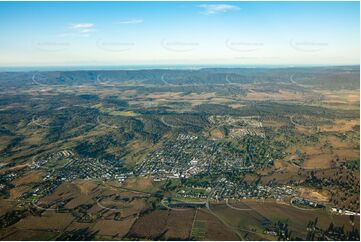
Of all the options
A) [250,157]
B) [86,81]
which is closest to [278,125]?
[250,157]

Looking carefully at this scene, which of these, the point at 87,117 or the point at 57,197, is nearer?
the point at 57,197

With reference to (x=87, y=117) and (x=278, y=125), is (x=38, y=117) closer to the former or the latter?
(x=87, y=117)

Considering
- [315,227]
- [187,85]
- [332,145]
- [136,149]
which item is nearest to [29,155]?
[136,149]

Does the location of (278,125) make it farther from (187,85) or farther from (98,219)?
(187,85)

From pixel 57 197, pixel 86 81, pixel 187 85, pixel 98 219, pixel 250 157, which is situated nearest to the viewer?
pixel 98 219

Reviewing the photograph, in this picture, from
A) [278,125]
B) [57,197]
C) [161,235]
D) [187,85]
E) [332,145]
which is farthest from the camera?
[187,85]

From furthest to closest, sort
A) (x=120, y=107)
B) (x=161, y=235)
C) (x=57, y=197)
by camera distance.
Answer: (x=120, y=107) < (x=57, y=197) < (x=161, y=235)

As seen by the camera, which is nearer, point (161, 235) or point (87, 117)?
point (161, 235)

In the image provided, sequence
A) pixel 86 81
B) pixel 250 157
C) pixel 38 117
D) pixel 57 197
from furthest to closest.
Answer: pixel 86 81, pixel 38 117, pixel 250 157, pixel 57 197

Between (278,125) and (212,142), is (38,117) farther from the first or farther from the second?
(278,125)
